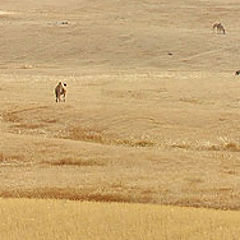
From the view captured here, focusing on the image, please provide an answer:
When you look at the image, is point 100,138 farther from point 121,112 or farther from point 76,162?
point 76,162

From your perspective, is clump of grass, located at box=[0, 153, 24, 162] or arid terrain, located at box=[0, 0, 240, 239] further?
clump of grass, located at box=[0, 153, 24, 162]

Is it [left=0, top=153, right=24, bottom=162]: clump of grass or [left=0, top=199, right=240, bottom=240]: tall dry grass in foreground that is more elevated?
[left=0, top=199, right=240, bottom=240]: tall dry grass in foreground

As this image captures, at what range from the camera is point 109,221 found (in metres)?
15.9

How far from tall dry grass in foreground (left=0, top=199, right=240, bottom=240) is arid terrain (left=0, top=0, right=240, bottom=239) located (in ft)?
4.77

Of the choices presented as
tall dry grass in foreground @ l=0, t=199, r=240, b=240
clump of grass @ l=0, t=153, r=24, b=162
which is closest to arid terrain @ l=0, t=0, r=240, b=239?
clump of grass @ l=0, t=153, r=24, b=162

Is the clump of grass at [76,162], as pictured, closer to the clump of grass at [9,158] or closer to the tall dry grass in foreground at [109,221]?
the clump of grass at [9,158]

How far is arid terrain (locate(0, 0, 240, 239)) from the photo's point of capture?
20.1 meters

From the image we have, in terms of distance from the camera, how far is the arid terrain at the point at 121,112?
793 inches

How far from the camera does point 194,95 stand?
43906mm

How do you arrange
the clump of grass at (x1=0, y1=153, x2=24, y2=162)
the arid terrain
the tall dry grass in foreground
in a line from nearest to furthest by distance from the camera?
the tall dry grass in foreground, the arid terrain, the clump of grass at (x1=0, y1=153, x2=24, y2=162)

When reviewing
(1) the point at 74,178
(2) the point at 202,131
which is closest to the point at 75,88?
(2) the point at 202,131

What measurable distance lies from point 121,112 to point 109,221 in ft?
58.4

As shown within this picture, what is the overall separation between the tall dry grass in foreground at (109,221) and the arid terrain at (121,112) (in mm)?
1453

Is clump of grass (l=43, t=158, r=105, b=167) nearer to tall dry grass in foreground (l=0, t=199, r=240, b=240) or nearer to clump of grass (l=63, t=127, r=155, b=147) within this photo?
clump of grass (l=63, t=127, r=155, b=147)
